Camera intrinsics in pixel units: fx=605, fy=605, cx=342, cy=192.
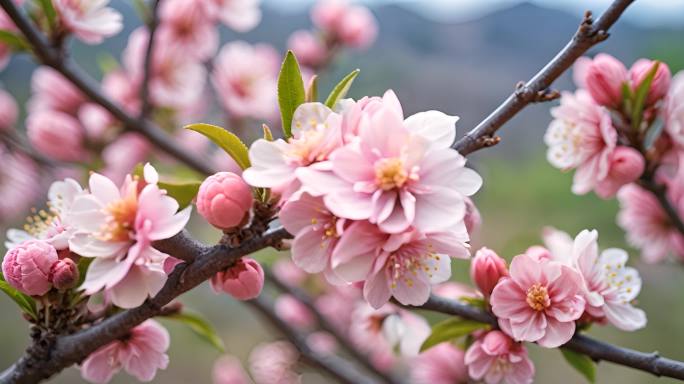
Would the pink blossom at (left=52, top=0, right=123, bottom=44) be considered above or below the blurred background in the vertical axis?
above

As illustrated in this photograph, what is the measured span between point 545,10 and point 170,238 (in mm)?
2236

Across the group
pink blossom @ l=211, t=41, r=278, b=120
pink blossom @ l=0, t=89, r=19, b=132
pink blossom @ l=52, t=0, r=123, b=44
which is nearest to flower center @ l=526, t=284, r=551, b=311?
pink blossom @ l=52, t=0, r=123, b=44

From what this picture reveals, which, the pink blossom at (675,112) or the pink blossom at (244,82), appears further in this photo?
the pink blossom at (244,82)

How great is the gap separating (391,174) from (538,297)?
199mm

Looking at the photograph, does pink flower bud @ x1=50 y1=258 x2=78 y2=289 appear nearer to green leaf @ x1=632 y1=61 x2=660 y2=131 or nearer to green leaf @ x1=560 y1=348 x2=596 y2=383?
green leaf @ x1=560 y1=348 x2=596 y2=383

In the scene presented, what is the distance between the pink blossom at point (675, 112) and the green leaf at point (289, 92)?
50 centimetres

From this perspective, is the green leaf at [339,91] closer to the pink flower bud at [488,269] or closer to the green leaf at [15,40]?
the pink flower bud at [488,269]

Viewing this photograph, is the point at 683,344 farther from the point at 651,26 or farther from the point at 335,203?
the point at 335,203

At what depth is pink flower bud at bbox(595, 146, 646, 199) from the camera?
0.75 m

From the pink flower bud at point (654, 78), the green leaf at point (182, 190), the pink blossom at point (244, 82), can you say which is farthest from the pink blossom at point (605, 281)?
the pink blossom at point (244, 82)

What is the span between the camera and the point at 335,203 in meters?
0.43

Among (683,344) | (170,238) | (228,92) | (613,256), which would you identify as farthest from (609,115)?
(683,344)

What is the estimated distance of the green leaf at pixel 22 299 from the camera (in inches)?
23.1

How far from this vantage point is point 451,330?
0.64m
